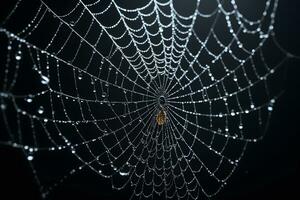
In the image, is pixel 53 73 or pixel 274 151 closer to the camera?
pixel 53 73

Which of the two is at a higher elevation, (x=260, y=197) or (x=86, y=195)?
(x=260, y=197)

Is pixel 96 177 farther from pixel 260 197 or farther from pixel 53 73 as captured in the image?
pixel 260 197

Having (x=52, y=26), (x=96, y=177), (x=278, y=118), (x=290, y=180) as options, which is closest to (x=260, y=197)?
(x=290, y=180)

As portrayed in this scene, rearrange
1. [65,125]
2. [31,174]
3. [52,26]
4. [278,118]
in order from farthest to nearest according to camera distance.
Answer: [278,118], [65,125], [52,26], [31,174]

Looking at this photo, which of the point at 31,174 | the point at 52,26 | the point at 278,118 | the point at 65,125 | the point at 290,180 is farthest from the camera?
the point at 278,118

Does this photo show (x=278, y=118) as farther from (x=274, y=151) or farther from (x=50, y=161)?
(x=50, y=161)

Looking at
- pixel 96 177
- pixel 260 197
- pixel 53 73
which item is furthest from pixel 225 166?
pixel 53 73

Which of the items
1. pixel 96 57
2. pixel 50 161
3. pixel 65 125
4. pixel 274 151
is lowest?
pixel 50 161
